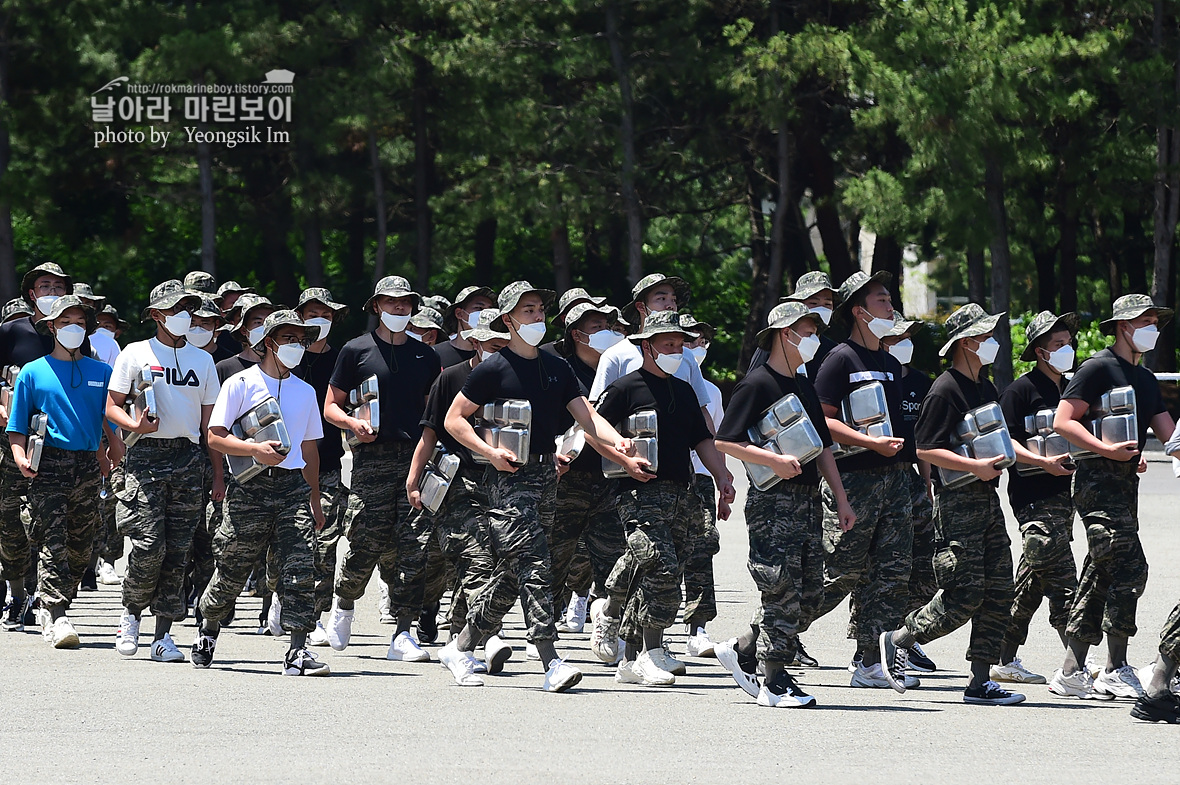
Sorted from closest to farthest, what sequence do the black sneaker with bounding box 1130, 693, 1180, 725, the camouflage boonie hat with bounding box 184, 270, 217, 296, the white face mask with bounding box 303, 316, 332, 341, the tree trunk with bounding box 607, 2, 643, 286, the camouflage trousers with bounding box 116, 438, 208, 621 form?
1. the black sneaker with bounding box 1130, 693, 1180, 725
2. the camouflage trousers with bounding box 116, 438, 208, 621
3. the white face mask with bounding box 303, 316, 332, 341
4. the camouflage boonie hat with bounding box 184, 270, 217, 296
5. the tree trunk with bounding box 607, 2, 643, 286

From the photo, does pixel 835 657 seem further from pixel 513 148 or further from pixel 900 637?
pixel 513 148

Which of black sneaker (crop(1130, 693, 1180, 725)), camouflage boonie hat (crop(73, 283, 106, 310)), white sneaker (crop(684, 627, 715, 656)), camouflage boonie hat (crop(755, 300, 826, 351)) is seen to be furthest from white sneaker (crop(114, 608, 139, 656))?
black sneaker (crop(1130, 693, 1180, 725))

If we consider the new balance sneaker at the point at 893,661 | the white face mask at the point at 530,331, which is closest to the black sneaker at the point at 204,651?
the white face mask at the point at 530,331

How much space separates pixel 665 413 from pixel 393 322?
2.26 m

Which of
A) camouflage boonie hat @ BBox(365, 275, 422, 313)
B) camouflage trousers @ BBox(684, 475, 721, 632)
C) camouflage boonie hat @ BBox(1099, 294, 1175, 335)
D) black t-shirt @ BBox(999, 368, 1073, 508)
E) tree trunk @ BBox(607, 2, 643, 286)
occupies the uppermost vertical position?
tree trunk @ BBox(607, 2, 643, 286)

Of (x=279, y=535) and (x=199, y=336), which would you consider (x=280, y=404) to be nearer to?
(x=279, y=535)

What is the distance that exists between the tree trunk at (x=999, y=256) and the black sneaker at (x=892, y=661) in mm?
23101

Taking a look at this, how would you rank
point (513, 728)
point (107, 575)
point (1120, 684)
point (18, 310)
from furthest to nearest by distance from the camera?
point (107, 575) → point (18, 310) → point (1120, 684) → point (513, 728)

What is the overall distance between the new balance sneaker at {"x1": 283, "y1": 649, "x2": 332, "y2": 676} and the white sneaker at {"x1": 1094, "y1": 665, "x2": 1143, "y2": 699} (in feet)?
13.4

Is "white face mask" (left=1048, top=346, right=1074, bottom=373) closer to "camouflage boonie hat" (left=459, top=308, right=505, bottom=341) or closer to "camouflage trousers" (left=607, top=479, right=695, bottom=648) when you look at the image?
"camouflage trousers" (left=607, top=479, right=695, bottom=648)

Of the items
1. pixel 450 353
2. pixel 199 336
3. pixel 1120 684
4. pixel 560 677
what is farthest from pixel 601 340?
pixel 1120 684

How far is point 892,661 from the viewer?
9.30 meters

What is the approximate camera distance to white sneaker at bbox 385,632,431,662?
1046 cm

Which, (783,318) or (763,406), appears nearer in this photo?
(763,406)
